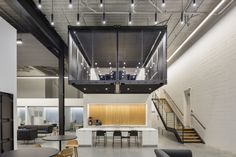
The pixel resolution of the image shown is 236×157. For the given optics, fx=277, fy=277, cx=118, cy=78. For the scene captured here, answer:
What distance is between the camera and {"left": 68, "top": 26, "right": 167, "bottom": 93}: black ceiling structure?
391 inches

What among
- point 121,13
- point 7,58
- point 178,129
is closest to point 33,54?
point 121,13

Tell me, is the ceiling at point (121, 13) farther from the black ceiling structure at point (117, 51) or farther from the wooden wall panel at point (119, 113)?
the wooden wall panel at point (119, 113)

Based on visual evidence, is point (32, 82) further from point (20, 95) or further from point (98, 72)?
point (98, 72)

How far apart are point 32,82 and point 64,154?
17273 mm

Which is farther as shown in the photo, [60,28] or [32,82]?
[32,82]

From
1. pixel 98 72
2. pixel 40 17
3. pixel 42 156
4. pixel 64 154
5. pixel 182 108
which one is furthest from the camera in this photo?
pixel 182 108

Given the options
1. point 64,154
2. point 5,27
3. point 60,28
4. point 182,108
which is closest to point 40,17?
point 60,28

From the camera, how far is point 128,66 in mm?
15914

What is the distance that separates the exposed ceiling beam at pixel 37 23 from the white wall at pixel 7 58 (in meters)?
0.71

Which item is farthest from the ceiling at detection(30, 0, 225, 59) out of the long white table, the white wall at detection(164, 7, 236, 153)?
the long white table

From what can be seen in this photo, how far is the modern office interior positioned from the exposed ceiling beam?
0.03 m

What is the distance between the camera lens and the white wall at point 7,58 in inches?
277

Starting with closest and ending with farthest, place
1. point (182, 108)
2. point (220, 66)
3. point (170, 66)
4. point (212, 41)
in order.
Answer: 1. point (220, 66)
2. point (212, 41)
3. point (182, 108)
4. point (170, 66)

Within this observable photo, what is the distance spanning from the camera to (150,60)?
13.4 meters
